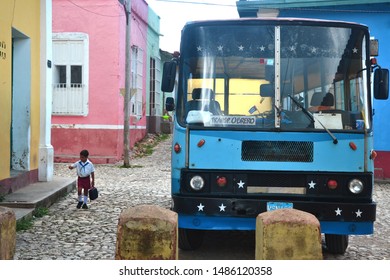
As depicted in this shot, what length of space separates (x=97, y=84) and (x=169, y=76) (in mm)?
12665

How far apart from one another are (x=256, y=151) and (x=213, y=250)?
1574mm

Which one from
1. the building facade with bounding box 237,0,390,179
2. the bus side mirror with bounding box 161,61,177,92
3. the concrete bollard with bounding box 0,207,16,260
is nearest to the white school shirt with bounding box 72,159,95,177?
the bus side mirror with bounding box 161,61,177,92

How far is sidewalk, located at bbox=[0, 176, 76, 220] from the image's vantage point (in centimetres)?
811

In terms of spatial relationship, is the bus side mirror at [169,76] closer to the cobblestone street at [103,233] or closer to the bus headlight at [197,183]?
the bus headlight at [197,183]

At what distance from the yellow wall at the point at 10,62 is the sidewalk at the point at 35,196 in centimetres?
43

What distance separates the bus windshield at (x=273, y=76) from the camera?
A: 5.69 meters

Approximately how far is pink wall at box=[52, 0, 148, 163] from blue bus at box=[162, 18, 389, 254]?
489 inches

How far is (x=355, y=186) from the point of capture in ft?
18.1

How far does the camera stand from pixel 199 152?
560cm

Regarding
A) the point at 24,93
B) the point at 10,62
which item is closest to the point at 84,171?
the point at 10,62

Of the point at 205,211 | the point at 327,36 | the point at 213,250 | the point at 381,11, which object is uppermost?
the point at 381,11

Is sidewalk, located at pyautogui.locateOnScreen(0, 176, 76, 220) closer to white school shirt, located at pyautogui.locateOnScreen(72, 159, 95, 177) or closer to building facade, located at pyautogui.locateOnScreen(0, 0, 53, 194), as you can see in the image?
building facade, located at pyautogui.locateOnScreen(0, 0, 53, 194)

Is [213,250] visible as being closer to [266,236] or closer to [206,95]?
[206,95]

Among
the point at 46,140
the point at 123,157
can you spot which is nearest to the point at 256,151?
the point at 46,140
